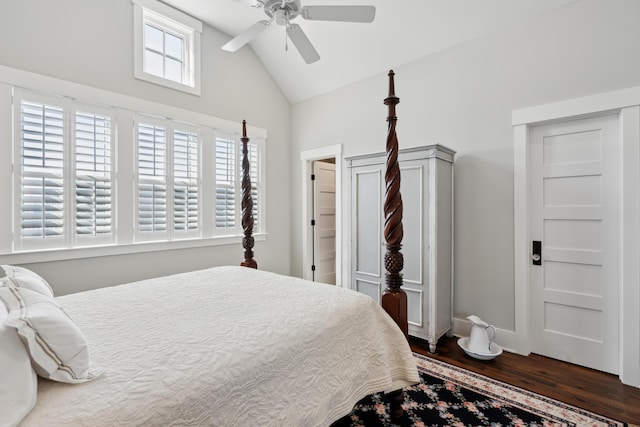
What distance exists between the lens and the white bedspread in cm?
91

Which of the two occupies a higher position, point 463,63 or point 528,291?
point 463,63

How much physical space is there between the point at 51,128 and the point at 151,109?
89 cm

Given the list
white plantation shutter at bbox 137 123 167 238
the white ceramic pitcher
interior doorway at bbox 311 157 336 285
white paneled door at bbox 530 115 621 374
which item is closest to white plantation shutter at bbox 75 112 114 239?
white plantation shutter at bbox 137 123 167 238

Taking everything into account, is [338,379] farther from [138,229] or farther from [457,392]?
[138,229]

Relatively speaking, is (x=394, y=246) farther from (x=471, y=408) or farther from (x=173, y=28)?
(x=173, y=28)

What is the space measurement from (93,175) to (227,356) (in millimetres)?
2691

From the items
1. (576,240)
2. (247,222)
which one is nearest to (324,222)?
(247,222)

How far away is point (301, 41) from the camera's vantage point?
238cm

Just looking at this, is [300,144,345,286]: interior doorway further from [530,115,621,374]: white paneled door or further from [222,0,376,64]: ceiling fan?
[530,115,621,374]: white paneled door

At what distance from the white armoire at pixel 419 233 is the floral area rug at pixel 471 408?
0.62 meters

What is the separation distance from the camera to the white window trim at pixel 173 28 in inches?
125

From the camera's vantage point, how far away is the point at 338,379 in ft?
4.83

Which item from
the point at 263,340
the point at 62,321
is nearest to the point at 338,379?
the point at 263,340

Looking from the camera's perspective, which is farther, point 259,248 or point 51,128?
point 259,248
